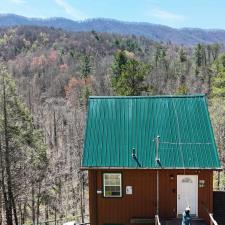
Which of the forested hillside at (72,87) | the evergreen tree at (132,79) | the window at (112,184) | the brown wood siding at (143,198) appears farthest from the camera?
the evergreen tree at (132,79)

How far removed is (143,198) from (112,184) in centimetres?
155

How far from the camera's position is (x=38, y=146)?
107 feet

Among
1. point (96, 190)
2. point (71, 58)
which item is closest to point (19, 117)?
point (96, 190)

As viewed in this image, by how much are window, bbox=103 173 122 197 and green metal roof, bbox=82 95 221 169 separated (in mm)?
657

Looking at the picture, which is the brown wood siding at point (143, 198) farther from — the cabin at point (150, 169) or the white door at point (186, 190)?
the white door at point (186, 190)

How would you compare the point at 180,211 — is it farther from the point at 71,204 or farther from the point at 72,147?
the point at 72,147

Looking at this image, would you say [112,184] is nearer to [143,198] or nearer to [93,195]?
[93,195]

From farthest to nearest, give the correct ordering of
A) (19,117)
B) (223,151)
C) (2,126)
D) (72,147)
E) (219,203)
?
1. (72,147)
2. (223,151)
3. (19,117)
4. (2,126)
5. (219,203)

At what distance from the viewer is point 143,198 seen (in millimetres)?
19859

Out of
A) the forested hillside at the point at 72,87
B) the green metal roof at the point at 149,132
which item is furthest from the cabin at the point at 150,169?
the forested hillside at the point at 72,87

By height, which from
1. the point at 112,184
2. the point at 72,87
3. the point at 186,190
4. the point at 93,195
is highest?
the point at 72,87

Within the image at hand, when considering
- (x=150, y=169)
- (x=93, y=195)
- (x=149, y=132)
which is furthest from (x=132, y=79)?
(x=150, y=169)

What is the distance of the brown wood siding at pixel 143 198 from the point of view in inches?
774

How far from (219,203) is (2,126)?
13477 millimetres
